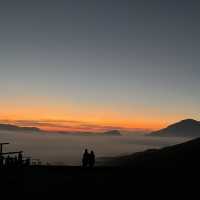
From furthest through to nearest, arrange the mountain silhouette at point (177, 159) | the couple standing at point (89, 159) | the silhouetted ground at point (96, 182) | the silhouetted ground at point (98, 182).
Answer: the mountain silhouette at point (177, 159) → the couple standing at point (89, 159) → the silhouetted ground at point (96, 182) → the silhouetted ground at point (98, 182)

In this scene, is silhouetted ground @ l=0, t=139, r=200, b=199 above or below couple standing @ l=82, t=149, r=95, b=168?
below

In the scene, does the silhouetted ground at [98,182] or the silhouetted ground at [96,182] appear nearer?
the silhouetted ground at [98,182]

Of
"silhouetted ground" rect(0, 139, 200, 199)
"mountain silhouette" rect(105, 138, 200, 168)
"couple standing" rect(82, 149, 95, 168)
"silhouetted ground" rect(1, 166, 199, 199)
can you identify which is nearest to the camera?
"silhouetted ground" rect(0, 139, 200, 199)

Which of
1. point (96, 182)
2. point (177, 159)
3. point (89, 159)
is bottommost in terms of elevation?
point (177, 159)

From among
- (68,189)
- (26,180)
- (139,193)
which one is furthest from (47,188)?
(139,193)

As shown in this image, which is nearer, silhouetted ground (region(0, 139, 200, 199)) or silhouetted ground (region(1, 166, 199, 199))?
silhouetted ground (region(0, 139, 200, 199))

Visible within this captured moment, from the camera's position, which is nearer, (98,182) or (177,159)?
(98,182)

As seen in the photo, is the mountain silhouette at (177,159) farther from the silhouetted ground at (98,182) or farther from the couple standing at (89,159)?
the silhouetted ground at (98,182)

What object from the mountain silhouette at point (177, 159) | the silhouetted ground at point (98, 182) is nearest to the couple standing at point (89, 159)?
the silhouetted ground at point (98, 182)

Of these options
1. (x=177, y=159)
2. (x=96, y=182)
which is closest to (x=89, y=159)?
(x=96, y=182)

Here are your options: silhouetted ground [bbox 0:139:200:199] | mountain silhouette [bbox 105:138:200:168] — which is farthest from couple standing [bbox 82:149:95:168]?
mountain silhouette [bbox 105:138:200:168]

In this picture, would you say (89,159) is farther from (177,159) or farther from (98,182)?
(177,159)

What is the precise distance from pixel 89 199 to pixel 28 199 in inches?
149

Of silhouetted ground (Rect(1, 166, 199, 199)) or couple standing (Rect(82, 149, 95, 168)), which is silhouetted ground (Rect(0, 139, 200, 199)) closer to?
silhouetted ground (Rect(1, 166, 199, 199))
